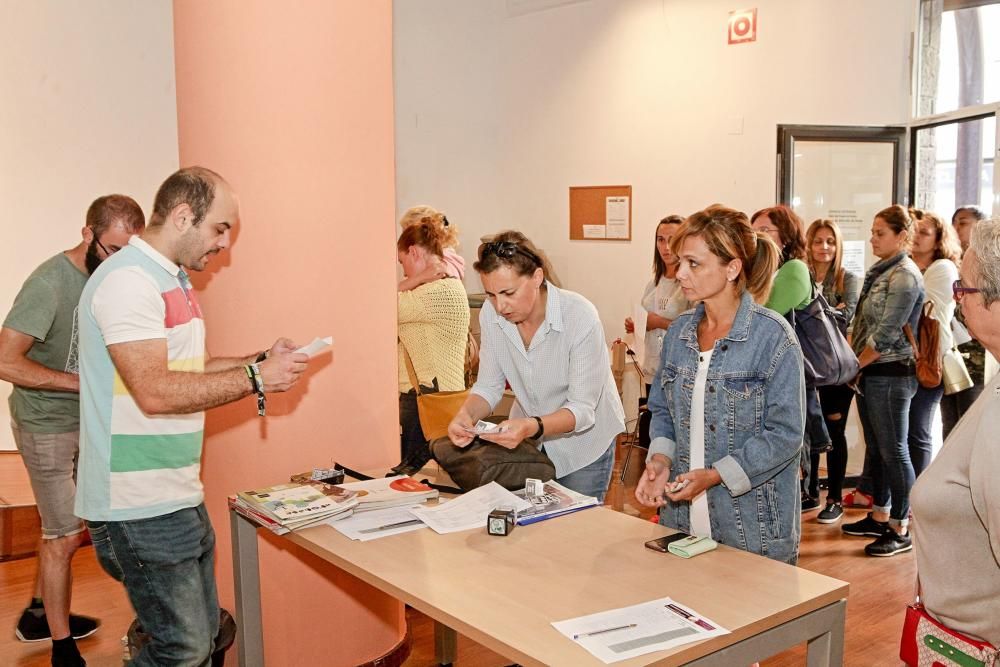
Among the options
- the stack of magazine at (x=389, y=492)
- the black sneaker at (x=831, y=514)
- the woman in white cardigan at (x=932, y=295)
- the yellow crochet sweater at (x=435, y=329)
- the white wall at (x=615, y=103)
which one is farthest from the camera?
the white wall at (x=615, y=103)

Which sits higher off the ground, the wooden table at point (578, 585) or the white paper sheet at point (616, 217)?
the white paper sheet at point (616, 217)

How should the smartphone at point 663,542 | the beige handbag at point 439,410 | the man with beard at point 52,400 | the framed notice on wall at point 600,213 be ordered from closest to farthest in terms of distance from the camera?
the smartphone at point 663,542 < the man with beard at point 52,400 < the beige handbag at point 439,410 < the framed notice on wall at point 600,213

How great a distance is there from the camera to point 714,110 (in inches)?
275

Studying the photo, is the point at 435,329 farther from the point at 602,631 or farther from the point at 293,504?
the point at 602,631

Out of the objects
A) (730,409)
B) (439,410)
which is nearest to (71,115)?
(439,410)

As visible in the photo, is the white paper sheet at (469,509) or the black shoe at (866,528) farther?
the black shoe at (866,528)

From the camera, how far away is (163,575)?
2.41m

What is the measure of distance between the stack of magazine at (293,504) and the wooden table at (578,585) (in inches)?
1.9

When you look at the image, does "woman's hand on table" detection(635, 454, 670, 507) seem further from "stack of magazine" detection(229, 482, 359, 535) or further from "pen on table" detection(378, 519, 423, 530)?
"stack of magazine" detection(229, 482, 359, 535)

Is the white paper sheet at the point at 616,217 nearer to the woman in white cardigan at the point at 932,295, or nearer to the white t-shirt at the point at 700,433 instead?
the woman in white cardigan at the point at 932,295

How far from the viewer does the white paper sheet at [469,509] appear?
2598 mm

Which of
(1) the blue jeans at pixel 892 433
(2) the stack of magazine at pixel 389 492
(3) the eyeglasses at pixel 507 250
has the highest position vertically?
(3) the eyeglasses at pixel 507 250

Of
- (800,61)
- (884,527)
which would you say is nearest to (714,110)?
(800,61)

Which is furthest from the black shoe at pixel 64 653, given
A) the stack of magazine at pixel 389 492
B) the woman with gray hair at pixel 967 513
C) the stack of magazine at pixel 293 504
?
the woman with gray hair at pixel 967 513
